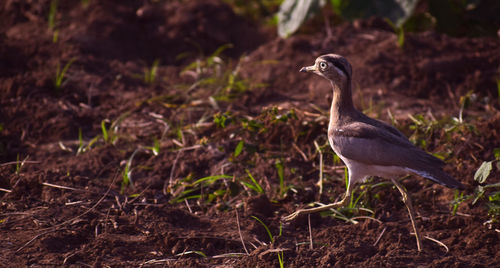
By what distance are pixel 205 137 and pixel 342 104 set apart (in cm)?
126

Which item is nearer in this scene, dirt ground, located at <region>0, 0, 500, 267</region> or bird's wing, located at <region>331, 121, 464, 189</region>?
bird's wing, located at <region>331, 121, 464, 189</region>

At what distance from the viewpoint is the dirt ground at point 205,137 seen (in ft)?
11.4

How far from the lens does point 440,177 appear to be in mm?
3256

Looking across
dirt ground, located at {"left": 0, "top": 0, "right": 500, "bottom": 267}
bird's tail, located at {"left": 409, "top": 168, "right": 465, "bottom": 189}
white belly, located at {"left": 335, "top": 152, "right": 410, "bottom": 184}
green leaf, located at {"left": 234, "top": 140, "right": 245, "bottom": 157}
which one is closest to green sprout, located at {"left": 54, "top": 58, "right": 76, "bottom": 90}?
dirt ground, located at {"left": 0, "top": 0, "right": 500, "bottom": 267}

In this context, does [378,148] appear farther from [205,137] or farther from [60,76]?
[60,76]

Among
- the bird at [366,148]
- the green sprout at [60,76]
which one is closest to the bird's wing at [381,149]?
the bird at [366,148]

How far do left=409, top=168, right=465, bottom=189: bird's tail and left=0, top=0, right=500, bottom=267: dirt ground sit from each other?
422 mm

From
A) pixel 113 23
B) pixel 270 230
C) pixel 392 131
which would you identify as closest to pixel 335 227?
pixel 270 230

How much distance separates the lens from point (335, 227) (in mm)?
3752

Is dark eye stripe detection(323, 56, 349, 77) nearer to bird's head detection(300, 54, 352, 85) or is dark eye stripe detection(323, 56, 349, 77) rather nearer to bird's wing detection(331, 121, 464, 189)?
bird's head detection(300, 54, 352, 85)

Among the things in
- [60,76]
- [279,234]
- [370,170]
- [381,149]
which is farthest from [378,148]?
[60,76]

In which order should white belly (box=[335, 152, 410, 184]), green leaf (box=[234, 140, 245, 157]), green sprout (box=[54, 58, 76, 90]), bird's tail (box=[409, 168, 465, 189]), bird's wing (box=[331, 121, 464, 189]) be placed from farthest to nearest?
1. green sprout (box=[54, 58, 76, 90])
2. green leaf (box=[234, 140, 245, 157])
3. white belly (box=[335, 152, 410, 184])
4. bird's wing (box=[331, 121, 464, 189])
5. bird's tail (box=[409, 168, 465, 189])

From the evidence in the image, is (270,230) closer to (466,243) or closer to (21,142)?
(466,243)

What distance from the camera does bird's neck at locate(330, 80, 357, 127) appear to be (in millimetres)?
3773
